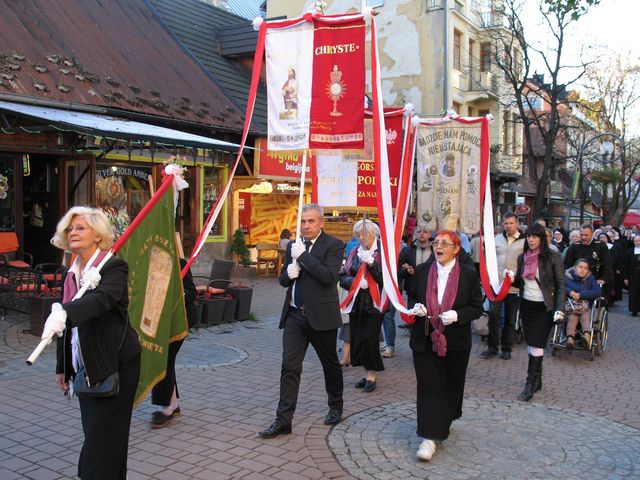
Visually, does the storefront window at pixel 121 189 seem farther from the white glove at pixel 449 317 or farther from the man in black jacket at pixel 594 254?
the white glove at pixel 449 317

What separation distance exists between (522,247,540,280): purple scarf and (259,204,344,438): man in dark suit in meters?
2.43

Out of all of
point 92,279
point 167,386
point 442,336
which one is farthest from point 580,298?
point 92,279

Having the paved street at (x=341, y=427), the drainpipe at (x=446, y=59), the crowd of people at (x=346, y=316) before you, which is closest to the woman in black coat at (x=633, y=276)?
the crowd of people at (x=346, y=316)

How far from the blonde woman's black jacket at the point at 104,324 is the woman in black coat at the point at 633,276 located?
12.1 metres

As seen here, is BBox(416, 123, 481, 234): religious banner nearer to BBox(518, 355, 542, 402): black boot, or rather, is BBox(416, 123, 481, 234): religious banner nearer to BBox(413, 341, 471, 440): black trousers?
BBox(518, 355, 542, 402): black boot

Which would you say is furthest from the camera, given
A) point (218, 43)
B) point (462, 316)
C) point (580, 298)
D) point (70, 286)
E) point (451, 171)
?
point (218, 43)

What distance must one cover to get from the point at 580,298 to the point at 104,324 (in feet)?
23.6

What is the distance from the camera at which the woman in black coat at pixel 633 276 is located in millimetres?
12750

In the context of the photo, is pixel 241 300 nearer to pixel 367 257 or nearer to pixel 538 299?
pixel 367 257

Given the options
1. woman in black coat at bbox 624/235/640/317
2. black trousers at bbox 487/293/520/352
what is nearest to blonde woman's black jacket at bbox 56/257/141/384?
black trousers at bbox 487/293/520/352

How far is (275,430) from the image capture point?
5047mm

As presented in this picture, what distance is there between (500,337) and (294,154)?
4768 millimetres

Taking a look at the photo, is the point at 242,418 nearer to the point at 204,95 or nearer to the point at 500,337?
the point at 500,337

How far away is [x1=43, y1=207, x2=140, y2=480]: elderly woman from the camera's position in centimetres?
319
